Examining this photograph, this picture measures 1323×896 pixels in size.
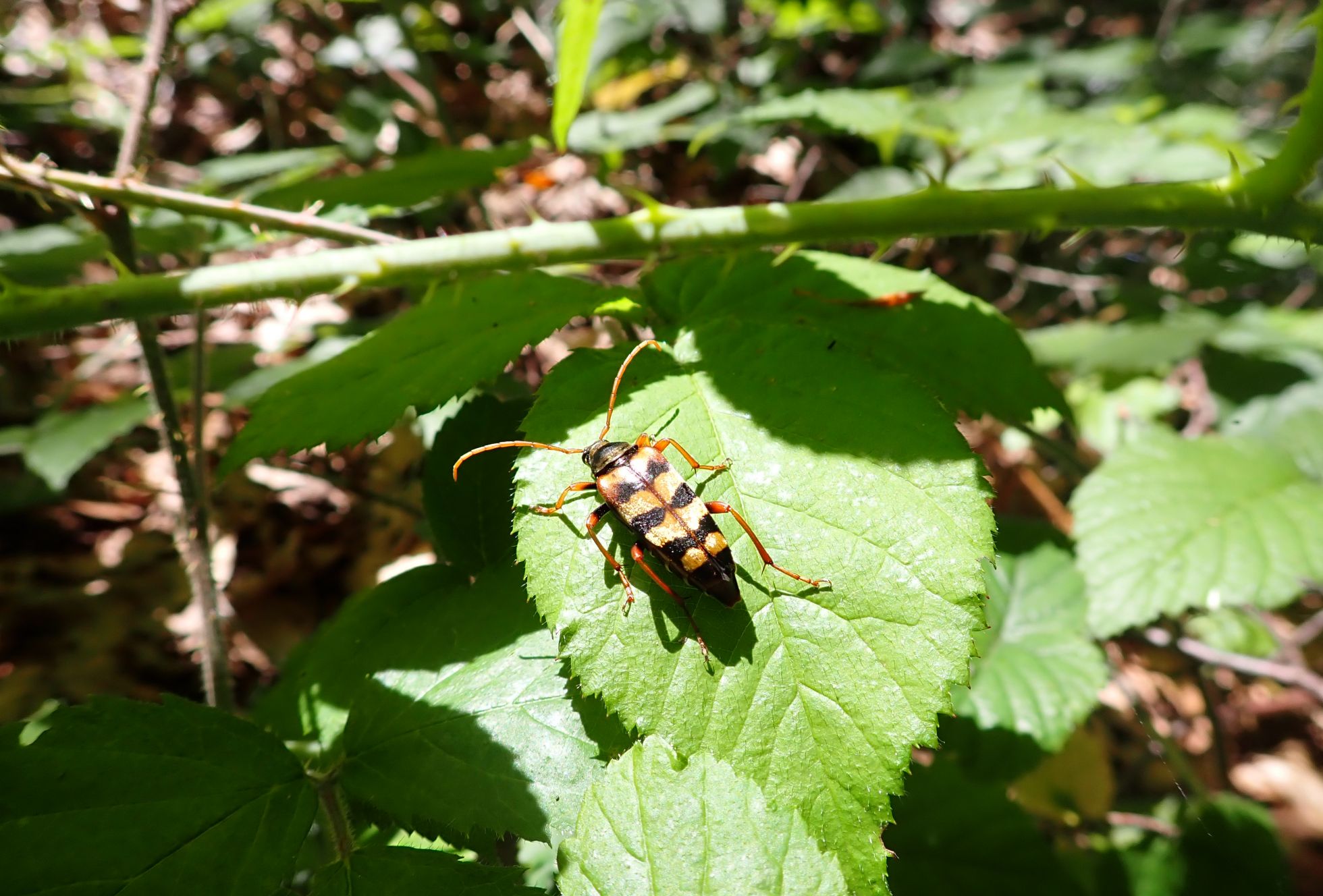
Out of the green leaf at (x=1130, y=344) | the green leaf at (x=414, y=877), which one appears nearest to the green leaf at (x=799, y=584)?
the green leaf at (x=414, y=877)

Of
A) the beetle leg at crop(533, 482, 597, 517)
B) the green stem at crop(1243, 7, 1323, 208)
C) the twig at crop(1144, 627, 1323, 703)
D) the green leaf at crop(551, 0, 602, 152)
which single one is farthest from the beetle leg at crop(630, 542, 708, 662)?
the twig at crop(1144, 627, 1323, 703)

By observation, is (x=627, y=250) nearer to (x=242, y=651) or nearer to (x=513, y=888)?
(x=513, y=888)

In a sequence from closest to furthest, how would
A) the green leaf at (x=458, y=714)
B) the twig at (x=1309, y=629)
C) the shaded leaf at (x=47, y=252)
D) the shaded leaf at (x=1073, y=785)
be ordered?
1. the green leaf at (x=458, y=714)
2. the shaded leaf at (x=47, y=252)
3. the shaded leaf at (x=1073, y=785)
4. the twig at (x=1309, y=629)

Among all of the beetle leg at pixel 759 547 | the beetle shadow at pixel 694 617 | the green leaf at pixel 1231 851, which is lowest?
the green leaf at pixel 1231 851

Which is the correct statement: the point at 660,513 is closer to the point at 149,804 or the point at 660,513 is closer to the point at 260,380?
the point at 149,804

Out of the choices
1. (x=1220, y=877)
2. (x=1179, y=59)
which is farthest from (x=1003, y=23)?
(x=1220, y=877)

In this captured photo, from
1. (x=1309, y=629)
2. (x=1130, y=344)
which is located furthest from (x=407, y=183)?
(x=1309, y=629)

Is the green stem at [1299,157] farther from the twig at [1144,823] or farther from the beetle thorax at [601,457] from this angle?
the twig at [1144,823]
